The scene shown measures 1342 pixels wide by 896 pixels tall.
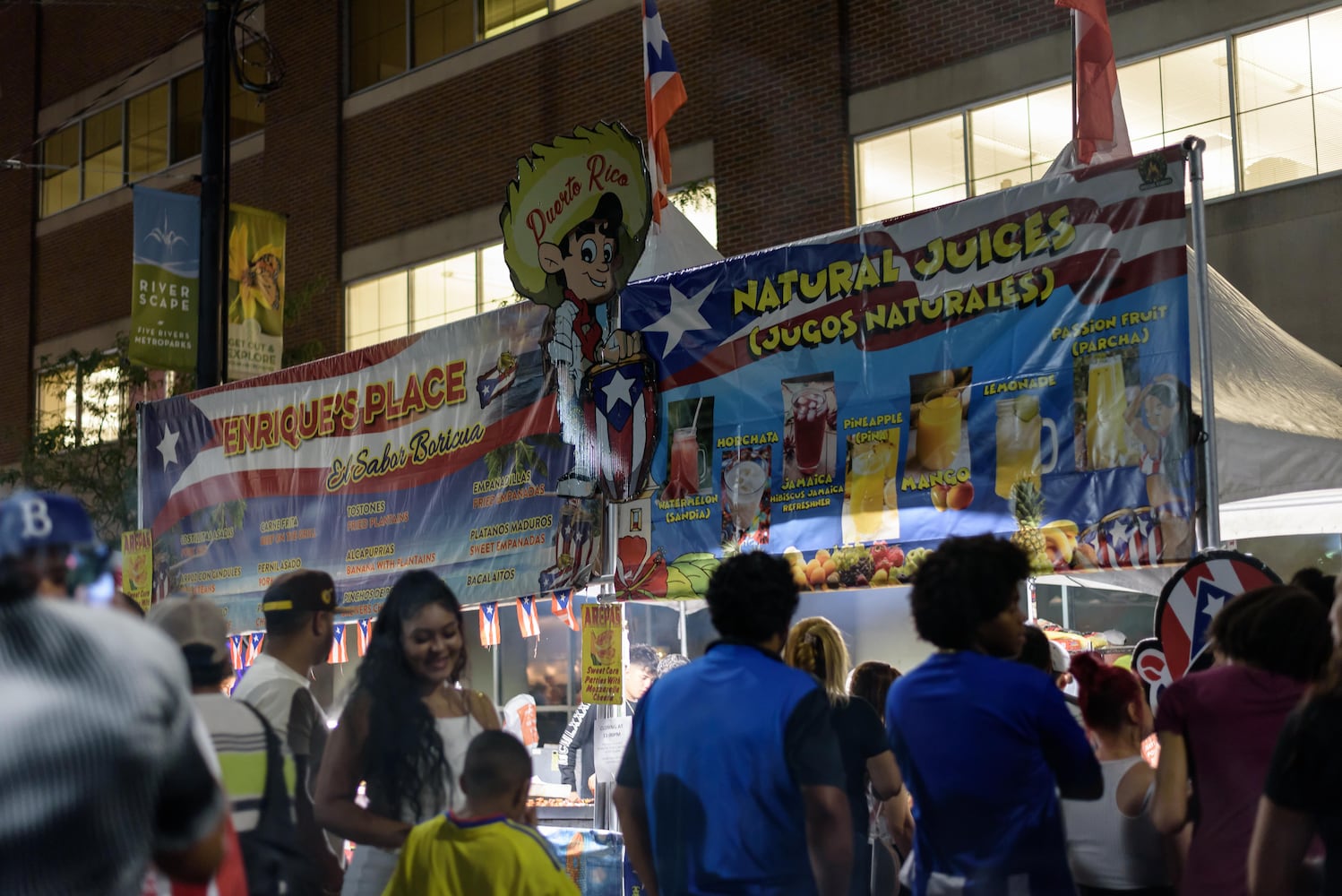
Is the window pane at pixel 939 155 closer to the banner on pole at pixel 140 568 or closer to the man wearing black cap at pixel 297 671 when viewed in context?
the banner on pole at pixel 140 568

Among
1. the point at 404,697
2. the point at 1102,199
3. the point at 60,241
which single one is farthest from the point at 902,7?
the point at 60,241

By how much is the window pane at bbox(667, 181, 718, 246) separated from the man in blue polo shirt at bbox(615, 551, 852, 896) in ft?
37.5

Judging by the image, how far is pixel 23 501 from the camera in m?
2.15

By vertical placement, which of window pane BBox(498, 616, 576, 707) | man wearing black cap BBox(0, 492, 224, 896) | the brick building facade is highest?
the brick building facade

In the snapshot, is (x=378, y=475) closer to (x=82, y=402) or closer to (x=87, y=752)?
(x=87, y=752)

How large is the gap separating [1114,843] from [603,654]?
4.11m

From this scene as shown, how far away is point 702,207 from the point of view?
605 inches

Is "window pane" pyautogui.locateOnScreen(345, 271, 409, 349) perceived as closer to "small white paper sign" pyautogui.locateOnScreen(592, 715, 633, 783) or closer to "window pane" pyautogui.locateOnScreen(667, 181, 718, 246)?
"window pane" pyautogui.locateOnScreen(667, 181, 718, 246)

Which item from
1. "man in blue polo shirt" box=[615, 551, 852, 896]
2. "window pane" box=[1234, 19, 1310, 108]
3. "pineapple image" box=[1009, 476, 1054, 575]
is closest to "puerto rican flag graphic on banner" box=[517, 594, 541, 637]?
"pineapple image" box=[1009, 476, 1054, 575]

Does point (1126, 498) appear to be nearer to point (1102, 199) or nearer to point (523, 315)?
point (1102, 199)

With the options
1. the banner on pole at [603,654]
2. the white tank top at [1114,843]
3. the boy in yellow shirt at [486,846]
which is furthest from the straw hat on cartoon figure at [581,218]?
the boy in yellow shirt at [486,846]

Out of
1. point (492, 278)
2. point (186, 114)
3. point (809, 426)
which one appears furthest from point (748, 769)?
point (186, 114)

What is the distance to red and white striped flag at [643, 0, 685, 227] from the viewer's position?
8.87 metres

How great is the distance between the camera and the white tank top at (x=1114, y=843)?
4.23 meters
